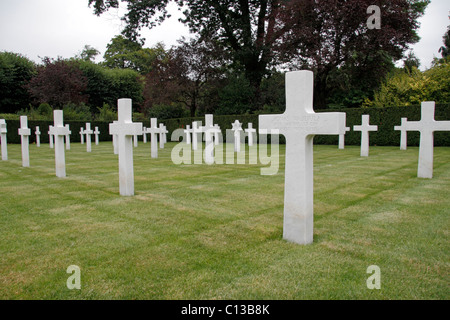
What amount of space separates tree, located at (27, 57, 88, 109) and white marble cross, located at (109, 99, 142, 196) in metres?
29.5

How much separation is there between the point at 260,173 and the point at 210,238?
4983 mm

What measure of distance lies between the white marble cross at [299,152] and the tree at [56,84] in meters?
33.2

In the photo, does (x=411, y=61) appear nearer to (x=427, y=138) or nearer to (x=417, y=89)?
(x=417, y=89)

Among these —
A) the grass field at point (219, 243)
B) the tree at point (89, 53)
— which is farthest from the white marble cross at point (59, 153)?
the tree at point (89, 53)

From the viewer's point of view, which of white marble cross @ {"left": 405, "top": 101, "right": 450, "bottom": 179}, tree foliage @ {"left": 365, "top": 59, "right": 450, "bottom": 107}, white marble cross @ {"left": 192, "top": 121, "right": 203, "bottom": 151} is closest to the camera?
white marble cross @ {"left": 405, "top": 101, "right": 450, "bottom": 179}

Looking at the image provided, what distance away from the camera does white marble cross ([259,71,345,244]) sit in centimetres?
338

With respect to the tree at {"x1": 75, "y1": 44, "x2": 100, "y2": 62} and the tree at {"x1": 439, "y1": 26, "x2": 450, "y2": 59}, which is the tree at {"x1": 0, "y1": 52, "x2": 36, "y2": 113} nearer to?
the tree at {"x1": 75, "y1": 44, "x2": 100, "y2": 62}

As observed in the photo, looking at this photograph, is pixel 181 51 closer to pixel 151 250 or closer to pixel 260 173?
pixel 260 173

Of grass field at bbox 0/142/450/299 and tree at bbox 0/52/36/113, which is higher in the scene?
tree at bbox 0/52/36/113

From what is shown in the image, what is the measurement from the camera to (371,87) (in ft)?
77.5

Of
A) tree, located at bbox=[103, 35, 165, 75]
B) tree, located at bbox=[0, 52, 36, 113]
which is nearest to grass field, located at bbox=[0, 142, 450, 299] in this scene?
tree, located at bbox=[0, 52, 36, 113]

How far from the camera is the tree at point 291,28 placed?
64.5 ft

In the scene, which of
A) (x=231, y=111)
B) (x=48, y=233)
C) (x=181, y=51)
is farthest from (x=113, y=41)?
(x=48, y=233)

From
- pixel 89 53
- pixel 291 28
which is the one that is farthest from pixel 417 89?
pixel 89 53
